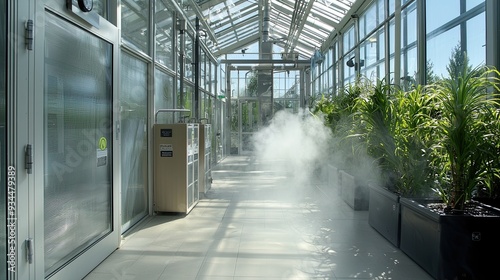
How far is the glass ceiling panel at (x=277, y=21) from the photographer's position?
802 centimetres

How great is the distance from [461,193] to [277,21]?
9565 mm

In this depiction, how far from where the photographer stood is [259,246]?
3.06 metres

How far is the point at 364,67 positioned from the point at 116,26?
5.14 metres

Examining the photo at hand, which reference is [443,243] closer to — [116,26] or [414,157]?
[414,157]

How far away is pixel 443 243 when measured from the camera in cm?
221

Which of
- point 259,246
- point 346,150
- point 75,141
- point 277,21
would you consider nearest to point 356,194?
point 346,150

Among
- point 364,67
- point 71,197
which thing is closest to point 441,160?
point 71,197

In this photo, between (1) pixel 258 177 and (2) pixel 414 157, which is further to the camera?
(1) pixel 258 177

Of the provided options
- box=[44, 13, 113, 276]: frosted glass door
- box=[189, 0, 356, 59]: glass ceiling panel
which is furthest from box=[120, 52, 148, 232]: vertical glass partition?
box=[189, 0, 356, 59]: glass ceiling panel

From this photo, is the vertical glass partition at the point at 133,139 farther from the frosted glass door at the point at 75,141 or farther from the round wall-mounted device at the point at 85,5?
the round wall-mounted device at the point at 85,5

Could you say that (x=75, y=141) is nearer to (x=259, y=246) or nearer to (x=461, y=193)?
(x=259, y=246)

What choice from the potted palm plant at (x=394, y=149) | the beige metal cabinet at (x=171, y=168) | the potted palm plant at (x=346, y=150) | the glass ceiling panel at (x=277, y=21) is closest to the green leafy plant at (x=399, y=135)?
the potted palm plant at (x=394, y=149)

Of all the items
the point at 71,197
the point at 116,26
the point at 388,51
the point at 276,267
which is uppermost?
the point at 388,51

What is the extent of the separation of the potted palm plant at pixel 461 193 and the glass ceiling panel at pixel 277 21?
3961mm
